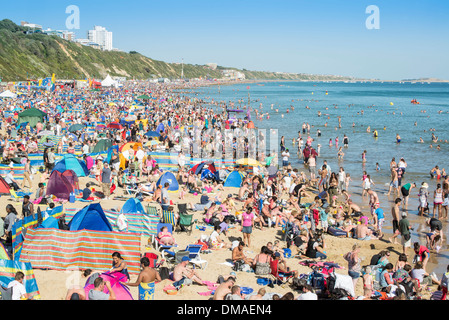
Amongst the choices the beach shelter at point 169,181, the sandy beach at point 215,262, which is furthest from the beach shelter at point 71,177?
the beach shelter at point 169,181

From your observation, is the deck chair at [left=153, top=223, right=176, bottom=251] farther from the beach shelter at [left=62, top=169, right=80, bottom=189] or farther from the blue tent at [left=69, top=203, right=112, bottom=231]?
the beach shelter at [left=62, top=169, right=80, bottom=189]

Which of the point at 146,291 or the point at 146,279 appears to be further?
the point at 146,279

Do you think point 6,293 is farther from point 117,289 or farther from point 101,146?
point 101,146

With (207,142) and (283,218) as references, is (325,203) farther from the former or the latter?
(207,142)

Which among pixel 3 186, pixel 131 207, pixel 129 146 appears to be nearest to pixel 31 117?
pixel 129 146

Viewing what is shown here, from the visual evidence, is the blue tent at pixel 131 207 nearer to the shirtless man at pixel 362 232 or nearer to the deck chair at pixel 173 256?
the deck chair at pixel 173 256

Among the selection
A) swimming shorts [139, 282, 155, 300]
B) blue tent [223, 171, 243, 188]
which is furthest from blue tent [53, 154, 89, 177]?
swimming shorts [139, 282, 155, 300]
